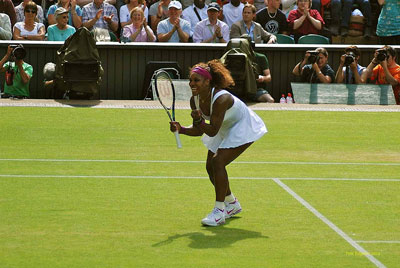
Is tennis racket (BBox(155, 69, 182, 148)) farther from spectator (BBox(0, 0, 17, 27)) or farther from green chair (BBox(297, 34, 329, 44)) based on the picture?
spectator (BBox(0, 0, 17, 27))

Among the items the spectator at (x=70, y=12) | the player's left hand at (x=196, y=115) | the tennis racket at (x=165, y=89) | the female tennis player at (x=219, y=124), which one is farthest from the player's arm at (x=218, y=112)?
the spectator at (x=70, y=12)

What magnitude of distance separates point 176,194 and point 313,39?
10.2 metres

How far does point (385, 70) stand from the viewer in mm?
17391

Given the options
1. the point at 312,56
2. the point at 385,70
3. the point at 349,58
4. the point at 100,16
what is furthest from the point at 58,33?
the point at 385,70

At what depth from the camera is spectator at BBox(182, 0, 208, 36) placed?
63.0ft

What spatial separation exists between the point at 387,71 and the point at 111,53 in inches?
220

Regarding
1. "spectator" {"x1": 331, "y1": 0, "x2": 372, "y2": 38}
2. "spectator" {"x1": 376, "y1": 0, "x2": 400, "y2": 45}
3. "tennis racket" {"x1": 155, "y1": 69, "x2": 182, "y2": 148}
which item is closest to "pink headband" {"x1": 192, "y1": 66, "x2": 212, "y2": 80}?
"tennis racket" {"x1": 155, "y1": 69, "x2": 182, "y2": 148}

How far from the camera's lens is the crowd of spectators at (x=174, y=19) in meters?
18.2

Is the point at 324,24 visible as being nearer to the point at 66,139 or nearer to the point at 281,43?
the point at 281,43

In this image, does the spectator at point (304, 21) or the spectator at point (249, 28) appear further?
the spectator at point (304, 21)

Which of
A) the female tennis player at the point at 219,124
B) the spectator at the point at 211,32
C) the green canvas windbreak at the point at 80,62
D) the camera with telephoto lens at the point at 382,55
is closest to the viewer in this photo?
the female tennis player at the point at 219,124

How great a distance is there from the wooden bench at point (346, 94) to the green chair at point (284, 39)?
1.67 metres

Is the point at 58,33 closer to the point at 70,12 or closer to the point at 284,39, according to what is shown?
the point at 70,12

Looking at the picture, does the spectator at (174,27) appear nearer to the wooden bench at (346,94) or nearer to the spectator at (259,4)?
the spectator at (259,4)
